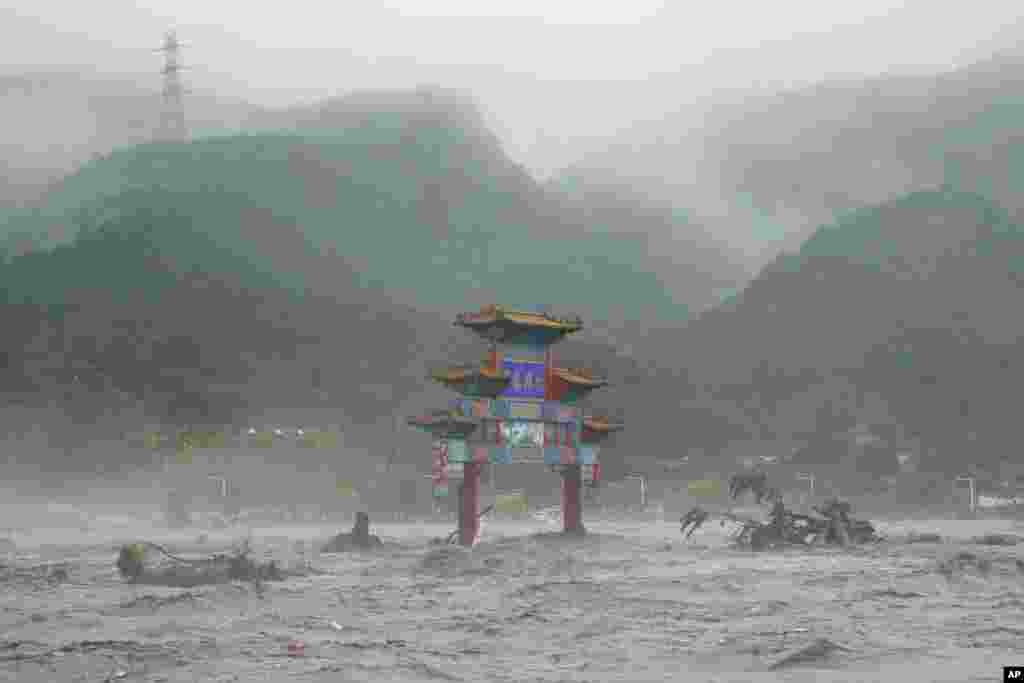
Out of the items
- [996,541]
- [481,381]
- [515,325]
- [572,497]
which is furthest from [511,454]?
[996,541]

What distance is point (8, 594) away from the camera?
40062 mm

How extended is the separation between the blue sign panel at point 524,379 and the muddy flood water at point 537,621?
296 inches

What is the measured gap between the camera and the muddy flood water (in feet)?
79.0

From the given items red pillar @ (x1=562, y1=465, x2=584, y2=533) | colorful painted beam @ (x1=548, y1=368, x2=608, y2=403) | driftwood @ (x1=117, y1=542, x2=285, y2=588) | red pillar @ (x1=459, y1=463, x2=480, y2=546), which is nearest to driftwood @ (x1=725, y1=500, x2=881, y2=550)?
red pillar @ (x1=562, y1=465, x2=584, y2=533)

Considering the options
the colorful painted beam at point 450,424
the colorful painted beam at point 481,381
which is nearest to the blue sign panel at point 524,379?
the colorful painted beam at point 481,381

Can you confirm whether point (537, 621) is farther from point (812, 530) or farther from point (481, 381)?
point (812, 530)

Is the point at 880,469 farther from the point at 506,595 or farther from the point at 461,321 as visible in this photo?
the point at 506,595

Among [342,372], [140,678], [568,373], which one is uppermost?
[342,372]

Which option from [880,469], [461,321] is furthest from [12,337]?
[461,321]

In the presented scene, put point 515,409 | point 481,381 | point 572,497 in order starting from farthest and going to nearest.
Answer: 1. point 572,497
2. point 515,409
3. point 481,381

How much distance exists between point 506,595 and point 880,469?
112 m

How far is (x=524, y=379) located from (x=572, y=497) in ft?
27.5

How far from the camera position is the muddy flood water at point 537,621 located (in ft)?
79.0

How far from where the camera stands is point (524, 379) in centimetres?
5675
